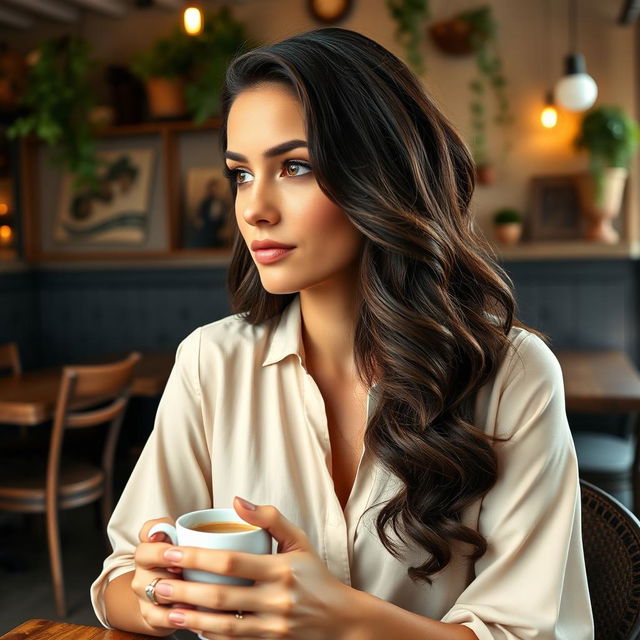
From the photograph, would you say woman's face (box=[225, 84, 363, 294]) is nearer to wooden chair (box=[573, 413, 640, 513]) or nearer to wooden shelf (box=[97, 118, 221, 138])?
wooden chair (box=[573, 413, 640, 513])

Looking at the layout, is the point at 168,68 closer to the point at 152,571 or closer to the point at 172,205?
the point at 172,205

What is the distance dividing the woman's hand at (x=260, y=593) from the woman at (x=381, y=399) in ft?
0.60

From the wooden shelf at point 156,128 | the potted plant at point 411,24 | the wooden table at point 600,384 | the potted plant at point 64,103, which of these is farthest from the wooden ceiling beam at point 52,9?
the wooden table at point 600,384

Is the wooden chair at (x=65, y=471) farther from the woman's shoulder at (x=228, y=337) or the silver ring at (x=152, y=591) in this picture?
the silver ring at (x=152, y=591)

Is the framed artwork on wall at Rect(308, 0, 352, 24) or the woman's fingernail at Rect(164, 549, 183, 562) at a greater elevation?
the framed artwork on wall at Rect(308, 0, 352, 24)

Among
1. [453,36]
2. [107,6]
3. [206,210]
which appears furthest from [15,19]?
[453,36]

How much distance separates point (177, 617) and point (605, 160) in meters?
3.74

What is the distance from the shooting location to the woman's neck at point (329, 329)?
126 cm

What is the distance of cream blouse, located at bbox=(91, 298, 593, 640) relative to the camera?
3.42 feet

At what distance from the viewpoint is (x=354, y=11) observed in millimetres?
4422

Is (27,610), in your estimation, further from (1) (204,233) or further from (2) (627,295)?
(2) (627,295)

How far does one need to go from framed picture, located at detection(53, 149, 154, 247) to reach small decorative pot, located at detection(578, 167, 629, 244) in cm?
272

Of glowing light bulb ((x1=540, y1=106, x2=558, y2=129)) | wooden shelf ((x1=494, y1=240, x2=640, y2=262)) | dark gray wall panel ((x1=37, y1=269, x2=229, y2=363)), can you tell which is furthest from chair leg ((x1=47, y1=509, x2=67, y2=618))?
glowing light bulb ((x1=540, y1=106, x2=558, y2=129))

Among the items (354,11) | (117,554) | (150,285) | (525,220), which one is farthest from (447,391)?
(150,285)
